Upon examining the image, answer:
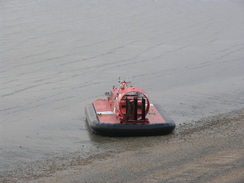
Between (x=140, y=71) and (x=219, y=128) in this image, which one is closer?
(x=219, y=128)

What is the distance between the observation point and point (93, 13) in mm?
33781

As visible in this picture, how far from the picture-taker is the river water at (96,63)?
15133mm

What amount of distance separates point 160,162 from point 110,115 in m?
3.48

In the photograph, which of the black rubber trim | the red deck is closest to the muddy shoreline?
the black rubber trim

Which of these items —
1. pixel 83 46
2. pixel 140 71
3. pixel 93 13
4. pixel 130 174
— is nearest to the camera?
pixel 130 174

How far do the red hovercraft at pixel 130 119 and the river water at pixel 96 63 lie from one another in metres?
0.32

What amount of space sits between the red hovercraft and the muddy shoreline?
0.23 meters

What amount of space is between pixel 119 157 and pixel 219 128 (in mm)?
3533

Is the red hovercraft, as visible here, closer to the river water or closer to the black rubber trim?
the black rubber trim

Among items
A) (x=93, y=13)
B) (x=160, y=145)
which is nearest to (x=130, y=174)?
(x=160, y=145)

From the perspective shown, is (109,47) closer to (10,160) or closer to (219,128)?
(219,128)

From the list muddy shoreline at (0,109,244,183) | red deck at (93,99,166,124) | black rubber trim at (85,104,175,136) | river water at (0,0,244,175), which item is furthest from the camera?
river water at (0,0,244,175)

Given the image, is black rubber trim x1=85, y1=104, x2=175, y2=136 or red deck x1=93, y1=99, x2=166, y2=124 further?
red deck x1=93, y1=99, x2=166, y2=124

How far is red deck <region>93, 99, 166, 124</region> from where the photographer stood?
569 inches
